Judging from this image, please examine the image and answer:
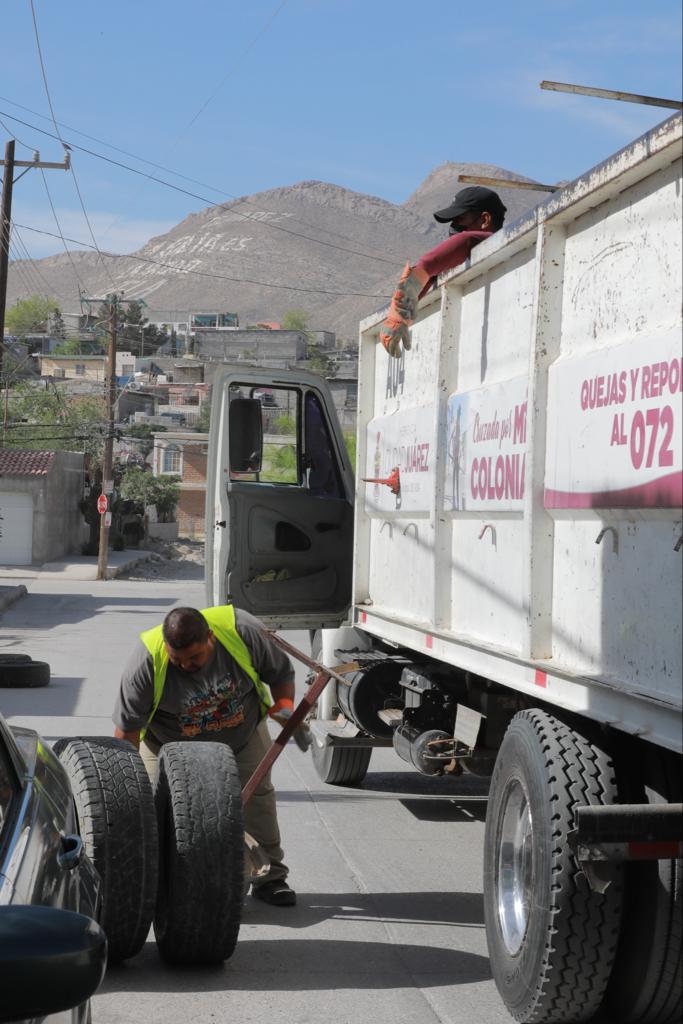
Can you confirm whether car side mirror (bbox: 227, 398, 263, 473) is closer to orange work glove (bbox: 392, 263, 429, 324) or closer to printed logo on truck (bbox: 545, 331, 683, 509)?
orange work glove (bbox: 392, 263, 429, 324)

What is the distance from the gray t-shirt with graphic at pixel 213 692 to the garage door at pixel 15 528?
4374 cm

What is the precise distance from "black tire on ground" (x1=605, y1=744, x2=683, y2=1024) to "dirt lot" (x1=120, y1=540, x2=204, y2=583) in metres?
41.0

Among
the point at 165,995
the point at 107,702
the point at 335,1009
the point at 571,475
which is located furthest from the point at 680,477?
the point at 107,702

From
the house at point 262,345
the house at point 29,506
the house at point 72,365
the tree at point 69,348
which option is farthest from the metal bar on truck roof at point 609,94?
the tree at point 69,348

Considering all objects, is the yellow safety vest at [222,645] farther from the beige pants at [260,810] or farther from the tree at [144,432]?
the tree at [144,432]

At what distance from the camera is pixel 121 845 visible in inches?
205

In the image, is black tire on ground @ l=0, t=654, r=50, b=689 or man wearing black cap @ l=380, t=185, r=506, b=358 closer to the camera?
man wearing black cap @ l=380, t=185, r=506, b=358

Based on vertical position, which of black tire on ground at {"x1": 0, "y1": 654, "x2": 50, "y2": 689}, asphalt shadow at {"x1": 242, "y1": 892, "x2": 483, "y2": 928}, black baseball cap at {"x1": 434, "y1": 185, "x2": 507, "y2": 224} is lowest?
asphalt shadow at {"x1": 242, "y1": 892, "x2": 483, "y2": 928}

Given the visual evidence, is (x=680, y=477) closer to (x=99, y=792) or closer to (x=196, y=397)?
(x=99, y=792)

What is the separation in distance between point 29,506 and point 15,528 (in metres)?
0.95

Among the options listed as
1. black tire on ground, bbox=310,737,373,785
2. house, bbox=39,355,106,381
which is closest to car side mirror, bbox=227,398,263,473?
black tire on ground, bbox=310,737,373,785

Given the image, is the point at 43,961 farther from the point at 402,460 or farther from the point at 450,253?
the point at 402,460

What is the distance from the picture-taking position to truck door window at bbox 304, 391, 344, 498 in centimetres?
1016

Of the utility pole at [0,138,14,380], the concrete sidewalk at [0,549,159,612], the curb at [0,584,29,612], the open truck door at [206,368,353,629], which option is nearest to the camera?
the open truck door at [206,368,353,629]
